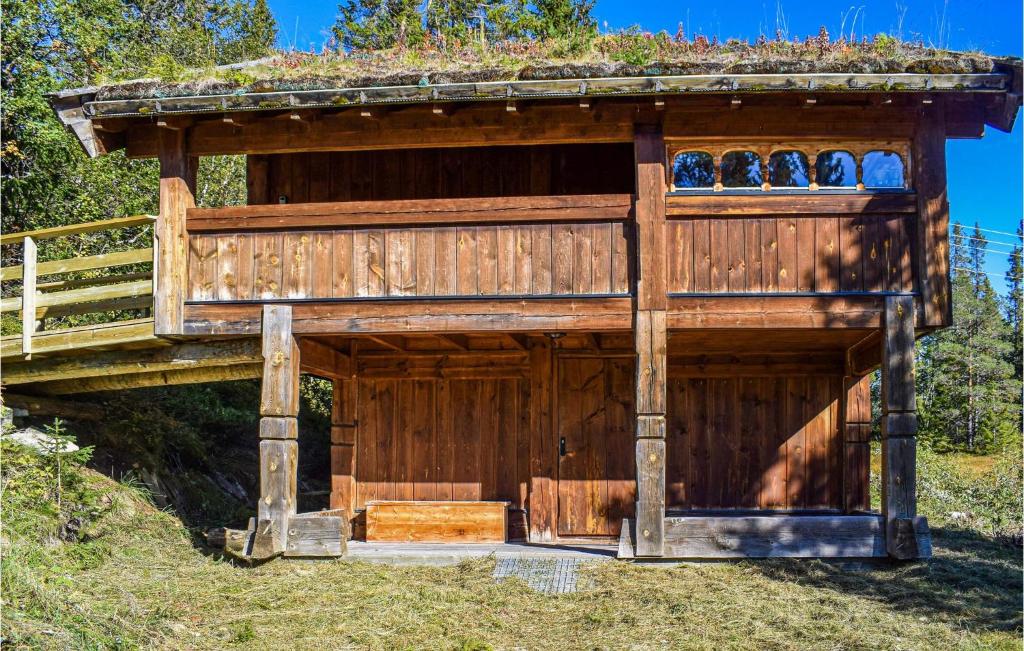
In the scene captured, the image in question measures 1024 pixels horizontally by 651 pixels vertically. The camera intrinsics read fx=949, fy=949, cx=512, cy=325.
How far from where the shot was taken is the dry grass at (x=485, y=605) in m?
7.07

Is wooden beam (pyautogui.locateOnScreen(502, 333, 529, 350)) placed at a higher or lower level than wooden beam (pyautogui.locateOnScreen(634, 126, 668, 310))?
lower

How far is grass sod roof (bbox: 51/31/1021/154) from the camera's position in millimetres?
9281

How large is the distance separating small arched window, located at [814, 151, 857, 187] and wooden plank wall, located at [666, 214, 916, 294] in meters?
0.43

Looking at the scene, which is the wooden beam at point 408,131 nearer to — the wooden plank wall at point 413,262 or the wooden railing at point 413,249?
the wooden railing at point 413,249

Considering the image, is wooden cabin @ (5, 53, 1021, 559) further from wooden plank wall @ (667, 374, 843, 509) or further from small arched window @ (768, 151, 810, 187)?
wooden plank wall @ (667, 374, 843, 509)

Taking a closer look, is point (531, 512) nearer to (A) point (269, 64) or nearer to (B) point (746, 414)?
(B) point (746, 414)

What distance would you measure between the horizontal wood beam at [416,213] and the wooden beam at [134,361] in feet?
4.38

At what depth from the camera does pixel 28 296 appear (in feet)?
35.3

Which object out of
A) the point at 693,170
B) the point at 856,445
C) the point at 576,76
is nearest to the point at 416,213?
the point at 576,76

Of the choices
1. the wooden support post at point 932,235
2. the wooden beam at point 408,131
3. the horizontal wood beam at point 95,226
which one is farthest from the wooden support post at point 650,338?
the horizontal wood beam at point 95,226

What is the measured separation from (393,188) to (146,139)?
304cm

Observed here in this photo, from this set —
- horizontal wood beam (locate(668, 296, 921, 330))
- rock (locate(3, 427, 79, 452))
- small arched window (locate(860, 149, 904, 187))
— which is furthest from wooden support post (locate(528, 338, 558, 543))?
rock (locate(3, 427, 79, 452))

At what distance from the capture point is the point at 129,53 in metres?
22.9

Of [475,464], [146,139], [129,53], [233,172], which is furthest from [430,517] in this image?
[129,53]
